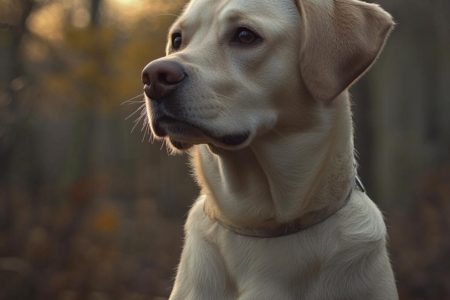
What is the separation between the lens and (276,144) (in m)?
3.71

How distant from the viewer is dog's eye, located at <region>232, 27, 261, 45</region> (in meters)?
3.62

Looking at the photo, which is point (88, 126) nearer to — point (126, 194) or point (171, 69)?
point (126, 194)

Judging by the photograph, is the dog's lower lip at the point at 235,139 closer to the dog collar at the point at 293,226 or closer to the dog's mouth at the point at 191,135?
the dog's mouth at the point at 191,135

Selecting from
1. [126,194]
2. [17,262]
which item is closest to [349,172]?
[17,262]

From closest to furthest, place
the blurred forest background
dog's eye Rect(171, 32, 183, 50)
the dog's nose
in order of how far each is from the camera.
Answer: the dog's nose
dog's eye Rect(171, 32, 183, 50)
the blurred forest background

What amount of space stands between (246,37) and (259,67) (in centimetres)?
16

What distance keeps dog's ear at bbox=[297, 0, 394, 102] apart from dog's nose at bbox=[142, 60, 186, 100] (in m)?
0.62

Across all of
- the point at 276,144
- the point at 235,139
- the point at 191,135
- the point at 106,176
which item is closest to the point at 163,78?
the point at 191,135

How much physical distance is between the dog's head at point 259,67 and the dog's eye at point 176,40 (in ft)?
0.73

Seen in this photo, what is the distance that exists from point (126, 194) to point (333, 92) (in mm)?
19040

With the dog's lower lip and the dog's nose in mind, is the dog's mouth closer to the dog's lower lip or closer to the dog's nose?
the dog's lower lip

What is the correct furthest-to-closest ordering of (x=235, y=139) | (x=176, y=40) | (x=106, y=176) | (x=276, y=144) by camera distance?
(x=106, y=176), (x=176, y=40), (x=276, y=144), (x=235, y=139)

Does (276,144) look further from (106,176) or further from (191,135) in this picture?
(106,176)

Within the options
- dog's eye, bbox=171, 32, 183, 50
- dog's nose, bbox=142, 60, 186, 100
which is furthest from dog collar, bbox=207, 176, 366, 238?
dog's eye, bbox=171, 32, 183, 50
